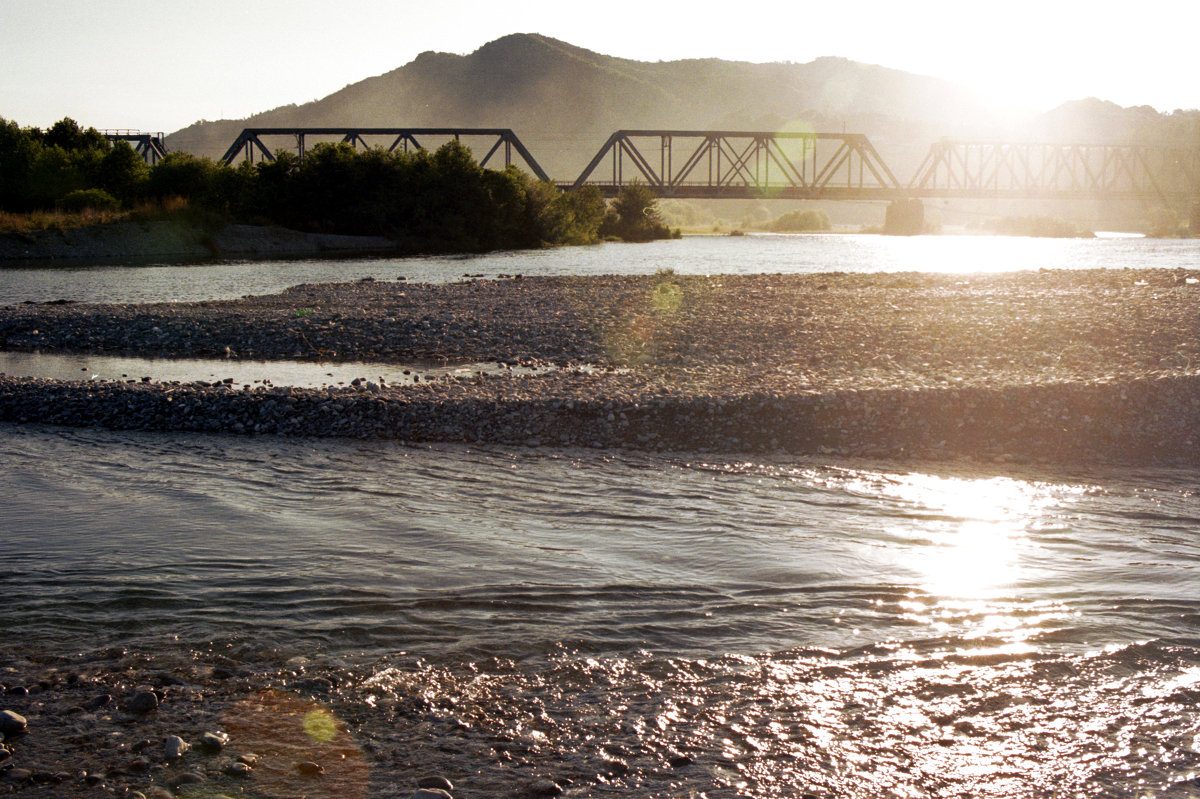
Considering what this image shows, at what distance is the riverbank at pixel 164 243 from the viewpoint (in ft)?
192

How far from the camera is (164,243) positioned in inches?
2586

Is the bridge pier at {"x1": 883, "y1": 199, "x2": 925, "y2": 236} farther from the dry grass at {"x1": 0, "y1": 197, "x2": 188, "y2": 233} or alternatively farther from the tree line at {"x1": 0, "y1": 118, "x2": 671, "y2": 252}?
the dry grass at {"x1": 0, "y1": 197, "x2": 188, "y2": 233}

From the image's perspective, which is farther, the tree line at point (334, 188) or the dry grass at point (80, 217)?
the tree line at point (334, 188)

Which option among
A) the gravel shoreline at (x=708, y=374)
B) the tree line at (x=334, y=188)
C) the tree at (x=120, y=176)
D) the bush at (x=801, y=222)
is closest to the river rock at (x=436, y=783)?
the gravel shoreline at (x=708, y=374)

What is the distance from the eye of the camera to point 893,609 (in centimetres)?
700

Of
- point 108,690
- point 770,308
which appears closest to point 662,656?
point 108,690

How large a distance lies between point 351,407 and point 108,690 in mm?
A: 7604

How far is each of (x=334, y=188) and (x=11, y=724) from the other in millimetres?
85391

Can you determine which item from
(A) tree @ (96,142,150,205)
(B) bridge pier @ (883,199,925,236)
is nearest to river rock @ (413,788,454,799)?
(A) tree @ (96,142,150,205)

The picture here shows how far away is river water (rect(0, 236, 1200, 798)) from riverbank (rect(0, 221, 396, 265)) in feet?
177

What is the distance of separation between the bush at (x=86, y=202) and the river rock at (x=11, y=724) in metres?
72.9

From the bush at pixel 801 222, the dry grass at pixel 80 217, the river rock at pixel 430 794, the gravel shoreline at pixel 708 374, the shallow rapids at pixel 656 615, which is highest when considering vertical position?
the bush at pixel 801 222

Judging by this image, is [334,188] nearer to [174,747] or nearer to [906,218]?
[906,218]

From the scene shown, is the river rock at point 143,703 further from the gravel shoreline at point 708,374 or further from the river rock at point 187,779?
the gravel shoreline at point 708,374
